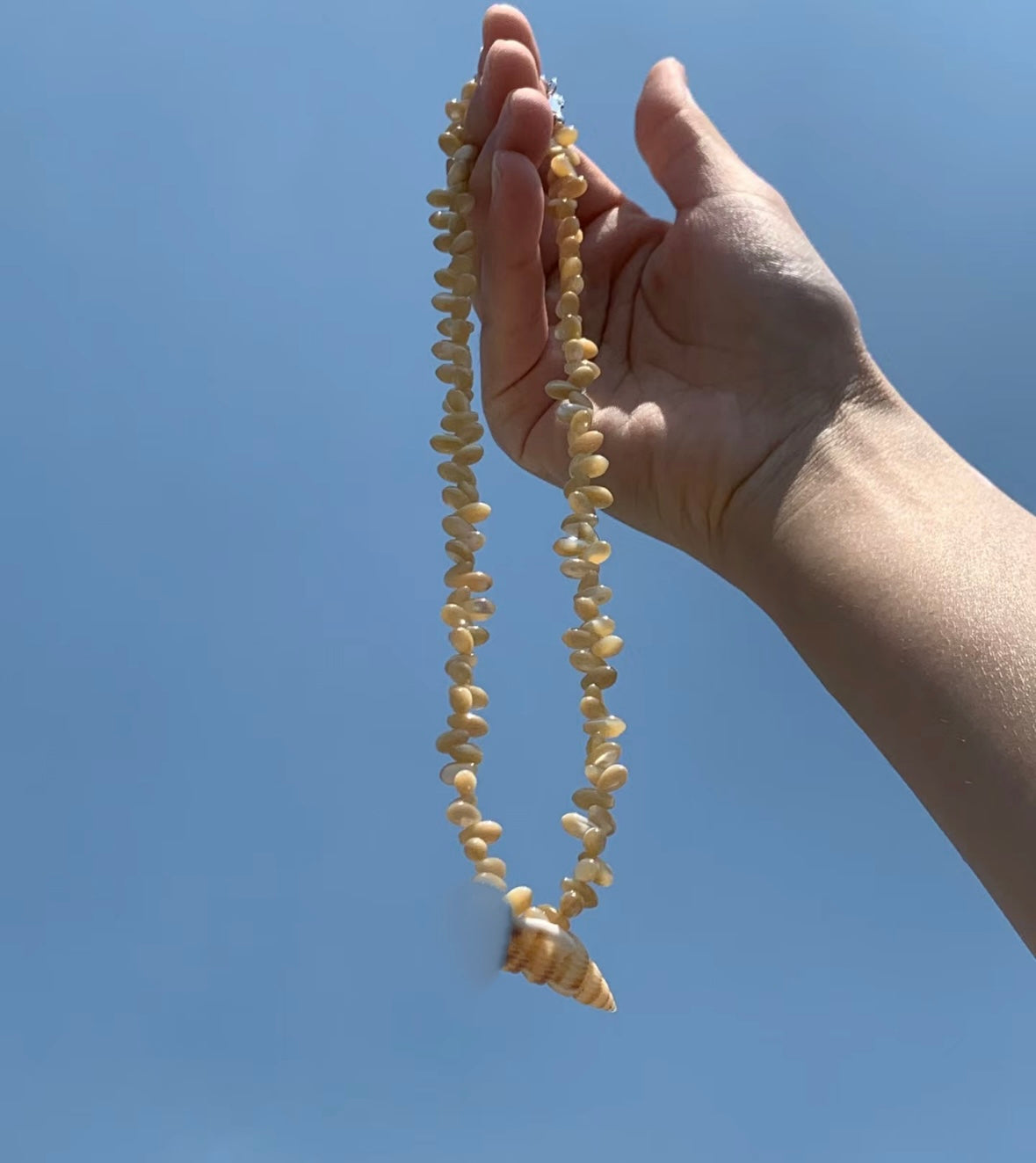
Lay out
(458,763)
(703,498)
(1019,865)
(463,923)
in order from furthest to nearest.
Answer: (703,498) < (458,763) < (463,923) < (1019,865)

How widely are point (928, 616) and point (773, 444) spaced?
38cm

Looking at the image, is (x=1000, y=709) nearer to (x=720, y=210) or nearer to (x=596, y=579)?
(x=596, y=579)

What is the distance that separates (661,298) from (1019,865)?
3.13 ft

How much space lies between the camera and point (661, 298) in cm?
159

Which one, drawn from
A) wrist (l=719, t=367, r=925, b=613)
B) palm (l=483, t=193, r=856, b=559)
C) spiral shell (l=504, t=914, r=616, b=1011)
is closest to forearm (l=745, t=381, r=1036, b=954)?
wrist (l=719, t=367, r=925, b=613)

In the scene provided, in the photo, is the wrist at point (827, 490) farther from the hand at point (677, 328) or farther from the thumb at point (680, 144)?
the thumb at point (680, 144)

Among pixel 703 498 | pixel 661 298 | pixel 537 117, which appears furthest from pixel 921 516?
pixel 537 117

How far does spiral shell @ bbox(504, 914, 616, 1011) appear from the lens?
107 cm

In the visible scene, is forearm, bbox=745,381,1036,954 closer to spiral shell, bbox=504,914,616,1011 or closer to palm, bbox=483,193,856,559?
palm, bbox=483,193,856,559

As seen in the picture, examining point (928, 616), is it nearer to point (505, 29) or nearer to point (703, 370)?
point (703, 370)

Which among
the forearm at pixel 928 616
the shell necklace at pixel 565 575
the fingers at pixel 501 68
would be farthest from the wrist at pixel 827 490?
the fingers at pixel 501 68

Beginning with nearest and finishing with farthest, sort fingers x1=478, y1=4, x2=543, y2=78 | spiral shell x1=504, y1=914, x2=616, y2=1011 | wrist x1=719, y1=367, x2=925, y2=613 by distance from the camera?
spiral shell x1=504, y1=914, x2=616, y2=1011 → wrist x1=719, y1=367, x2=925, y2=613 → fingers x1=478, y1=4, x2=543, y2=78

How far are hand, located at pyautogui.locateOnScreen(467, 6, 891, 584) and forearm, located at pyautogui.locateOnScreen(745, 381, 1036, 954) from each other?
7cm

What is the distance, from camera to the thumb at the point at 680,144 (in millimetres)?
1573
